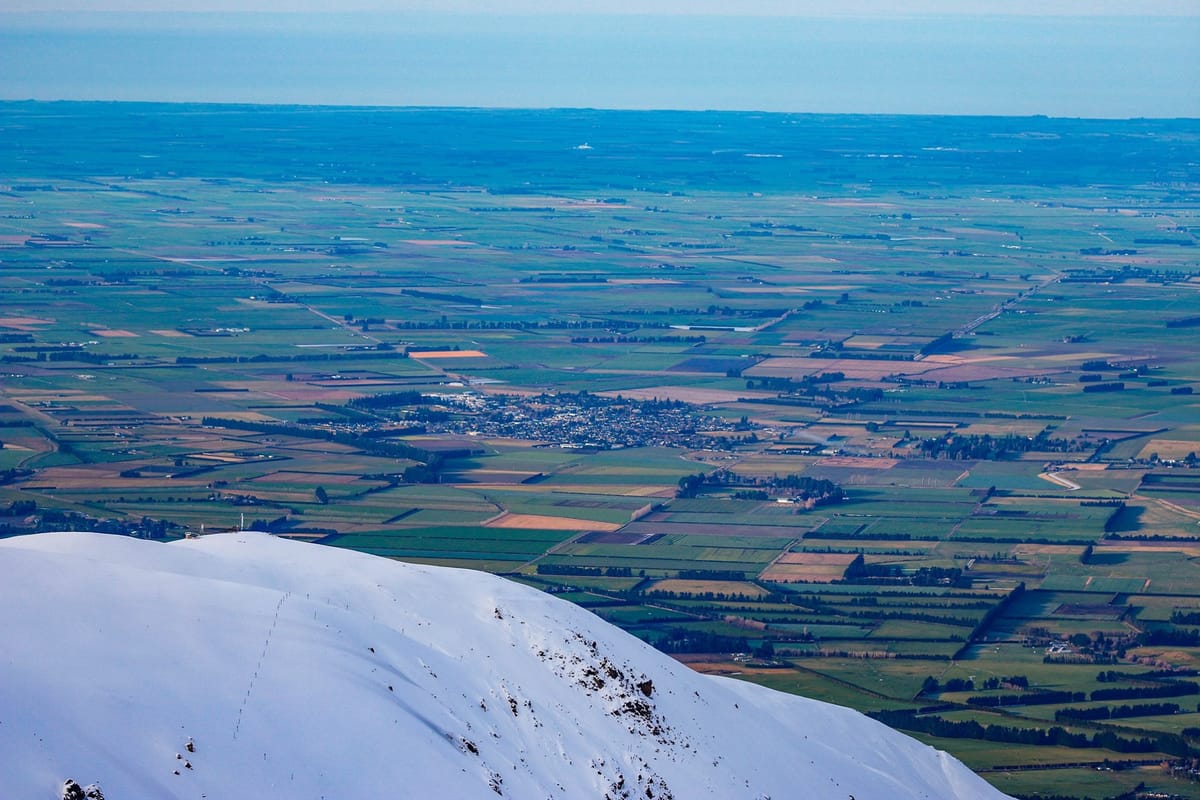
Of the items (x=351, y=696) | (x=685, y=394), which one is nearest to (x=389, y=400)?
(x=685, y=394)

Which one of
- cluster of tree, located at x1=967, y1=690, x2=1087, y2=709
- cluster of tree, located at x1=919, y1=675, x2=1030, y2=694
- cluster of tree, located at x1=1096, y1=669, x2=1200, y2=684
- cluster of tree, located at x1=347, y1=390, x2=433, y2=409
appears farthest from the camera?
cluster of tree, located at x1=347, y1=390, x2=433, y2=409

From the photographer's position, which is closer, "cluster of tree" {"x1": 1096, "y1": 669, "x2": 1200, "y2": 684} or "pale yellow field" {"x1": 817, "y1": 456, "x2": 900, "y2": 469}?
"cluster of tree" {"x1": 1096, "y1": 669, "x2": 1200, "y2": 684}

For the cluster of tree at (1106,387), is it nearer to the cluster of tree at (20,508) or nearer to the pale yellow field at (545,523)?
the pale yellow field at (545,523)

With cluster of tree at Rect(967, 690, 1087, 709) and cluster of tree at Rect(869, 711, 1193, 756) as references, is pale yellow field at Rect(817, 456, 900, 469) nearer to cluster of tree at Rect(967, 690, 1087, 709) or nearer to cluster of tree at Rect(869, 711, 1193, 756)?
cluster of tree at Rect(967, 690, 1087, 709)

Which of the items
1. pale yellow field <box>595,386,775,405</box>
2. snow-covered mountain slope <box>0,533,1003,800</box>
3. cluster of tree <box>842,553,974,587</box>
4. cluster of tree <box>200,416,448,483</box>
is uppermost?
snow-covered mountain slope <box>0,533,1003,800</box>

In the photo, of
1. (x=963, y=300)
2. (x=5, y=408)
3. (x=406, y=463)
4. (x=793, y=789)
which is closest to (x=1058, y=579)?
(x=406, y=463)

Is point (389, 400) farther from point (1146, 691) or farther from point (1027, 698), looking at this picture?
point (1146, 691)

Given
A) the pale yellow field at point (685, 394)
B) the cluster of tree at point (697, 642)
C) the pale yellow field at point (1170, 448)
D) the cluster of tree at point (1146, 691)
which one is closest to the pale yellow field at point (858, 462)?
the pale yellow field at point (1170, 448)

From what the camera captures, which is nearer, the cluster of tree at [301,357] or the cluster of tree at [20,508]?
the cluster of tree at [20,508]

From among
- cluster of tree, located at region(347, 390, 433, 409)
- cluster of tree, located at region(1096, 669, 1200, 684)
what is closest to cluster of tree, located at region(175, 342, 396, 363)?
cluster of tree, located at region(347, 390, 433, 409)
